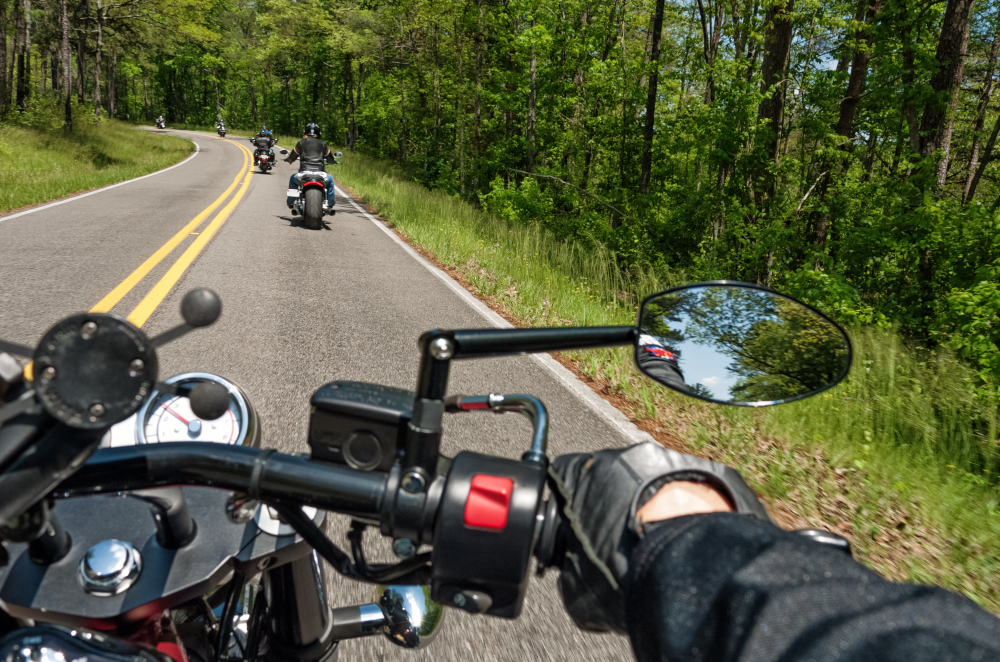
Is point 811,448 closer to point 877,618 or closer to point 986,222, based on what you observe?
point 877,618

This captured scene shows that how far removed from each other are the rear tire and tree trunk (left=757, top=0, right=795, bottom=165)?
353 inches

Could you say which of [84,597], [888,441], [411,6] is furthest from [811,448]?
[411,6]

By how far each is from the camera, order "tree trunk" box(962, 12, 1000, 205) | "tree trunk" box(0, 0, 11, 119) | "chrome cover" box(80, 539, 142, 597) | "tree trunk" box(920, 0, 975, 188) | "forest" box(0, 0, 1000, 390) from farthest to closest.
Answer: "tree trunk" box(0, 0, 11, 119) < "tree trunk" box(962, 12, 1000, 205) < "tree trunk" box(920, 0, 975, 188) < "forest" box(0, 0, 1000, 390) < "chrome cover" box(80, 539, 142, 597)

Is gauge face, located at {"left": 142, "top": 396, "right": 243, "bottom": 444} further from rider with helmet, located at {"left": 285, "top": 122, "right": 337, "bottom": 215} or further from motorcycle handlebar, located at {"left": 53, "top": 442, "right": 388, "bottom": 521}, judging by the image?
rider with helmet, located at {"left": 285, "top": 122, "right": 337, "bottom": 215}

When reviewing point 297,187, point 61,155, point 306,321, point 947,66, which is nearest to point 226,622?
point 306,321

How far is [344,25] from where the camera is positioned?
25.9m

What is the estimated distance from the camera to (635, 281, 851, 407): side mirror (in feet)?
3.96

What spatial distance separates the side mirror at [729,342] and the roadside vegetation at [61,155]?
48.2 feet

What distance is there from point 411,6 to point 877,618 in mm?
25969

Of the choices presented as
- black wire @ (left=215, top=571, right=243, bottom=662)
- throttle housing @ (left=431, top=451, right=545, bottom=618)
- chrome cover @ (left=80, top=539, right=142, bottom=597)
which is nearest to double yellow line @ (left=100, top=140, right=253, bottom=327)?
black wire @ (left=215, top=571, right=243, bottom=662)

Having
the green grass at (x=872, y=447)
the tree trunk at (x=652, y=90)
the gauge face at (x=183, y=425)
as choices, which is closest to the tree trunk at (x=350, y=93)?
the tree trunk at (x=652, y=90)

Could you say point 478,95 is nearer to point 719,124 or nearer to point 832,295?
point 719,124

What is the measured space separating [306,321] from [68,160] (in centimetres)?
2198

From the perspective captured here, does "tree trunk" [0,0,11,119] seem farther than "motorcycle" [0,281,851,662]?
Yes
